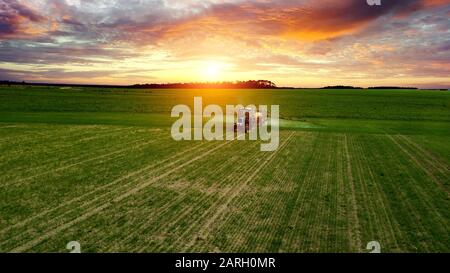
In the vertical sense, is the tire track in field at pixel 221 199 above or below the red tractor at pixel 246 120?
below

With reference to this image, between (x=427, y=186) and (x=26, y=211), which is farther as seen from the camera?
(x=427, y=186)

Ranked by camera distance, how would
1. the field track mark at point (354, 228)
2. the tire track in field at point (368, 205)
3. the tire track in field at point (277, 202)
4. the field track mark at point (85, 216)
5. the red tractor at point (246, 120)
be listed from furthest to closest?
the red tractor at point (246, 120) < the tire track in field at point (368, 205) < the field track mark at point (354, 228) < the tire track in field at point (277, 202) < the field track mark at point (85, 216)

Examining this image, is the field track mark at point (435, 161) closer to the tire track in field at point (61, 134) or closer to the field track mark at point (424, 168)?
the field track mark at point (424, 168)

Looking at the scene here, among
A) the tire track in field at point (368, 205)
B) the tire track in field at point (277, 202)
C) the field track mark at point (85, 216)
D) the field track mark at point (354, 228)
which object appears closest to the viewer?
the field track mark at point (85, 216)

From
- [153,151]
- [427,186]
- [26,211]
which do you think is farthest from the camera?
[153,151]

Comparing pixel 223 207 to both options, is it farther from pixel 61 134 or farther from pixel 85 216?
pixel 61 134

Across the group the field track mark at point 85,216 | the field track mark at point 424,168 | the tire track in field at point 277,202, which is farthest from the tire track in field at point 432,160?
the field track mark at point 85,216

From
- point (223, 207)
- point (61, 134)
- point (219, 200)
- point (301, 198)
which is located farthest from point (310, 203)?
point (61, 134)

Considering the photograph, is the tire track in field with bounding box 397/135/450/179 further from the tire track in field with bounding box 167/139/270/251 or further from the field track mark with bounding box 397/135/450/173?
the tire track in field with bounding box 167/139/270/251

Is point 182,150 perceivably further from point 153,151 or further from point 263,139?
point 263,139

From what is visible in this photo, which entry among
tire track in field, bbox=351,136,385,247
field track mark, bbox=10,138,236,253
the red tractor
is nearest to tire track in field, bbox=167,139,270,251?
field track mark, bbox=10,138,236,253
